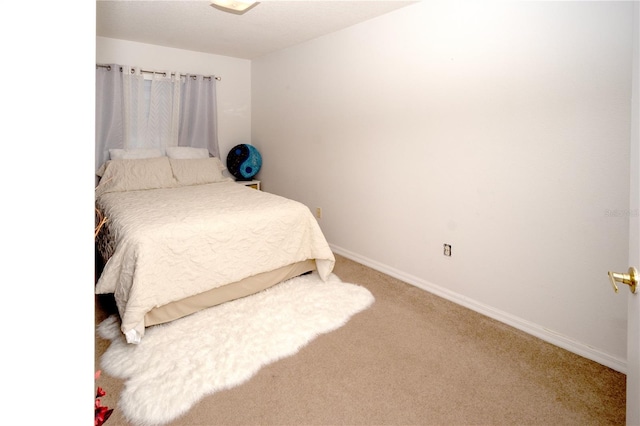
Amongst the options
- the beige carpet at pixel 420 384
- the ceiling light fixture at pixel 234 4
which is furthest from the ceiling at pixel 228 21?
the beige carpet at pixel 420 384

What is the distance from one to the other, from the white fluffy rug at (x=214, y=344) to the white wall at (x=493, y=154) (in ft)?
2.75

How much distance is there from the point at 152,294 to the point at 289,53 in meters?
2.98

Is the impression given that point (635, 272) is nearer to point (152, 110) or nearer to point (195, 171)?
point (195, 171)

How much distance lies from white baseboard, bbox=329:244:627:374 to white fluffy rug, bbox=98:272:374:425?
0.47 metres

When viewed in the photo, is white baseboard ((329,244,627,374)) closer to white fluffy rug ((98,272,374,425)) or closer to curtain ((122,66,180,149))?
white fluffy rug ((98,272,374,425))

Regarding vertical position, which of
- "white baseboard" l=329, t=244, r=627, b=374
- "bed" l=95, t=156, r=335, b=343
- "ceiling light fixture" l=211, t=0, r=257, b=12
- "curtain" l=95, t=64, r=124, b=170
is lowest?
"white baseboard" l=329, t=244, r=627, b=374

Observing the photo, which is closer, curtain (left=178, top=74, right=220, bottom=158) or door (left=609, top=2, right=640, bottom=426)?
door (left=609, top=2, right=640, bottom=426)

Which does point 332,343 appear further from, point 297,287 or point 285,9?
point 285,9

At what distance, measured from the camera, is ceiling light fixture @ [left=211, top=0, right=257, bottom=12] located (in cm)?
261

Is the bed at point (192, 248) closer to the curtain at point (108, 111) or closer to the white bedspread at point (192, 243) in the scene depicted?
the white bedspread at point (192, 243)

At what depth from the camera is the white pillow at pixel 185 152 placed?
159 inches

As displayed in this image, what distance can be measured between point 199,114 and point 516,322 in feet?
12.5

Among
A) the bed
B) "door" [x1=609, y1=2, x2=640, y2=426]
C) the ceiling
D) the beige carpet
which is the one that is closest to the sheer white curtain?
the ceiling
